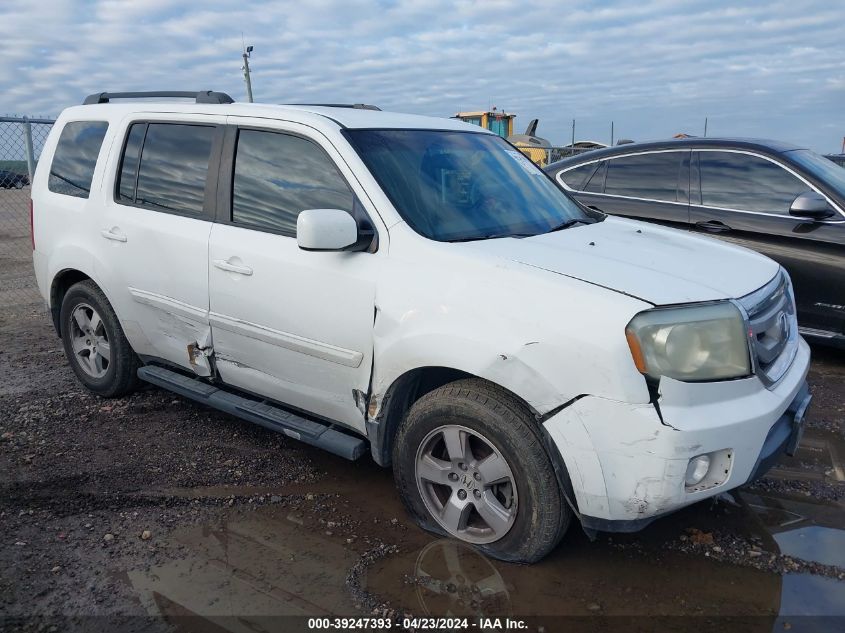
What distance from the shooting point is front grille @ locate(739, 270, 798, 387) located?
2809mm

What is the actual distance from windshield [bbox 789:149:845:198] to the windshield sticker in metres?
2.64

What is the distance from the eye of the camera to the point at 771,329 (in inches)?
120

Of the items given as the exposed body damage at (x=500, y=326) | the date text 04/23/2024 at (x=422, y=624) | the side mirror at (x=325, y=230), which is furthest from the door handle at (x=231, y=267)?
the date text 04/23/2024 at (x=422, y=624)

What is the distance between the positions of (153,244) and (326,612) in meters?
2.31

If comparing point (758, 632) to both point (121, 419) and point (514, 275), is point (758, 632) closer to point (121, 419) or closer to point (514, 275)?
point (514, 275)

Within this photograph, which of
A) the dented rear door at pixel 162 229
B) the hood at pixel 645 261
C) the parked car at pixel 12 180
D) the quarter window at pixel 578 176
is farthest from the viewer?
the parked car at pixel 12 180

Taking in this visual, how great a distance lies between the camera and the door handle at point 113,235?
13.9 ft

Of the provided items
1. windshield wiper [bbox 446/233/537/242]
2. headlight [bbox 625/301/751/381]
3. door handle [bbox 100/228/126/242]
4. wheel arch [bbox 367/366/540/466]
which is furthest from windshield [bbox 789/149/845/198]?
door handle [bbox 100/228/126/242]

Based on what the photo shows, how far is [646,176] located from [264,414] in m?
4.16

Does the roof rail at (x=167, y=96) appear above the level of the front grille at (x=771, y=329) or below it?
above

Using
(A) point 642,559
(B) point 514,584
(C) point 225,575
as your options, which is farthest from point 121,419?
(A) point 642,559

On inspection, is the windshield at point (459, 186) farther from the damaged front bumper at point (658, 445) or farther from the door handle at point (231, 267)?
the damaged front bumper at point (658, 445)

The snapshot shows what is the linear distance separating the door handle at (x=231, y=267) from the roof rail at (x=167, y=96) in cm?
108

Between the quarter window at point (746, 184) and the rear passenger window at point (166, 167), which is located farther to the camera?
the quarter window at point (746, 184)
